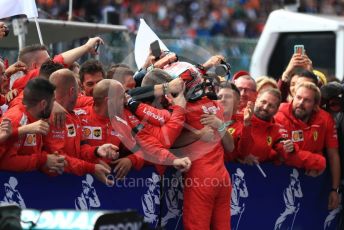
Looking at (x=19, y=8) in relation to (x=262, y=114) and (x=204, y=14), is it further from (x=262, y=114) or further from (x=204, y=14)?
(x=204, y=14)

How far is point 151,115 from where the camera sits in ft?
26.2

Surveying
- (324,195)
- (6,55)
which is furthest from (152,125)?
(6,55)

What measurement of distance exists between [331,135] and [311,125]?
0.87 ft

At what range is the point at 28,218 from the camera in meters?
5.98

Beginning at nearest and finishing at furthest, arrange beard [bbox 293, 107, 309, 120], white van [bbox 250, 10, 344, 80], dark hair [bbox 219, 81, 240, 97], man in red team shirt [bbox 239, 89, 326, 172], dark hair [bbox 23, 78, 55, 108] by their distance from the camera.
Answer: dark hair [bbox 23, 78, 55, 108]
dark hair [bbox 219, 81, 240, 97]
man in red team shirt [bbox 239, 89, 326, 172]
beard [bbox 293, 107, 309, 120]
white van [bbox 250, 10, 344, 80]

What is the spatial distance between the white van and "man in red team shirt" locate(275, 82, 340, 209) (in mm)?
4569

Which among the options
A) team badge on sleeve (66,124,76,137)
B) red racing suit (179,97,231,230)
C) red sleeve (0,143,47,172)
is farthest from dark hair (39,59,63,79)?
red racing suit (179,97,231,230)

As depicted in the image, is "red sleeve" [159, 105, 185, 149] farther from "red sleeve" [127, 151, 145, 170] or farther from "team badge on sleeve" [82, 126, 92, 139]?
"team badge on sleeve" [82, 126, 92, 139]

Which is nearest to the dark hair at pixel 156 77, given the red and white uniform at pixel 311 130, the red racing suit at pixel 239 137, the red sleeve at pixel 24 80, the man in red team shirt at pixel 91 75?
the man in red team shirt at pixel 91 75

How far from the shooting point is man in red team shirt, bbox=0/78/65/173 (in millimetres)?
7219

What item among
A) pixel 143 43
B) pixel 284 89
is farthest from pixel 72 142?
pixel 284 89

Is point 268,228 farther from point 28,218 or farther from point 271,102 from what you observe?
point 28,218

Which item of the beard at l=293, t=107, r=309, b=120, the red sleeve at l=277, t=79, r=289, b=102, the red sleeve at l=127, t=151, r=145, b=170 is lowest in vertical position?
the red sleeve at l=277, t=79, r=289, b=102

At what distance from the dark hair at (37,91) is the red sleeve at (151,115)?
38.0 inches
